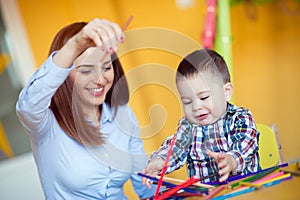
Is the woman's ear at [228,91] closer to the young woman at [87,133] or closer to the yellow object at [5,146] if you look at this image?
the young woman at [87,133]

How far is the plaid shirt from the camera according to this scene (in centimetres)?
A: 48

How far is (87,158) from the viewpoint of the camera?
512 millimetres

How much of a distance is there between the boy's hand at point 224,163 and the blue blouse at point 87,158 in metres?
0.09

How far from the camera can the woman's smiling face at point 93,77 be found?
476mm

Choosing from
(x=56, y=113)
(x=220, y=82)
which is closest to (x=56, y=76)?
(x=56, y=113)

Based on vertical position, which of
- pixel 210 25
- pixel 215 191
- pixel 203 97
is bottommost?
pixel 215 191

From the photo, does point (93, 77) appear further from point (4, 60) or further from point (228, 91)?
point (4, 60)

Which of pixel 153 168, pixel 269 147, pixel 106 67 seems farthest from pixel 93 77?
pixel 269 147

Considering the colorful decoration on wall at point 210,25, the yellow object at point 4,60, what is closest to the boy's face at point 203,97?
the colorful decoration on wall at point 210,25

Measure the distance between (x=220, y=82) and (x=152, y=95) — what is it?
3.8 inches

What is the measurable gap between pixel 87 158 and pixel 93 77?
104 millimetres

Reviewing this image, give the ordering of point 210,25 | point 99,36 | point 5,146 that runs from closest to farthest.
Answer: point 99,36 < point 210,25 < point 5,146

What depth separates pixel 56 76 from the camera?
44 centimetres

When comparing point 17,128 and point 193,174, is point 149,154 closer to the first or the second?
point 193,174
